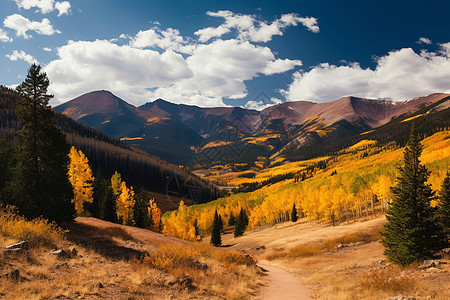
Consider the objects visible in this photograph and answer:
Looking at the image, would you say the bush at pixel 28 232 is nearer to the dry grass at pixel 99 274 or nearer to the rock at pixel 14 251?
the dry grass at pixel 99 274

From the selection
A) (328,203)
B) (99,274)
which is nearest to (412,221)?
(99,274)

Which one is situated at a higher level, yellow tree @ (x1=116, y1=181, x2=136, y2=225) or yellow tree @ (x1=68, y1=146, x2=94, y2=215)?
yellow tree @ (x1=68, y1=146, x2=94, y2=215)

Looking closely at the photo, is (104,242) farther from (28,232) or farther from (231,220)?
(231,220)

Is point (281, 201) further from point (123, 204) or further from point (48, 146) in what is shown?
point (48, 146)

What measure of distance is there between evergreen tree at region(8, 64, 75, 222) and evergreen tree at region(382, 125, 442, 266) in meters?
30.6

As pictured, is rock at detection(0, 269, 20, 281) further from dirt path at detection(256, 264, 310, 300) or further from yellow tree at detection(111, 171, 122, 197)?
yellow tree at detection(111, 171, 122, 197)

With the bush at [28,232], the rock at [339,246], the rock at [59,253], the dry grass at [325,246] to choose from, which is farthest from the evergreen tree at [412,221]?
the bush at [28,232]

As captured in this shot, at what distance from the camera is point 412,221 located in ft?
71.3

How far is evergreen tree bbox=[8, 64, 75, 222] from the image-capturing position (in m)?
21.3

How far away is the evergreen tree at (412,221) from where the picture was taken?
837 inches

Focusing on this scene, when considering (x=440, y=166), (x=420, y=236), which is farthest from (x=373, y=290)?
(x=440, y=166)

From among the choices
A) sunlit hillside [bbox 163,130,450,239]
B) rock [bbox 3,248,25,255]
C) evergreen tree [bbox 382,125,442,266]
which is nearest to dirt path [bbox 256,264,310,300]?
evergreen tree [bbox 382,125,442,266]

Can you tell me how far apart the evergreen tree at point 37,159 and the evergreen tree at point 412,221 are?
30.6 m

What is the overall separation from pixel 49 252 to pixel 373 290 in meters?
19.4
